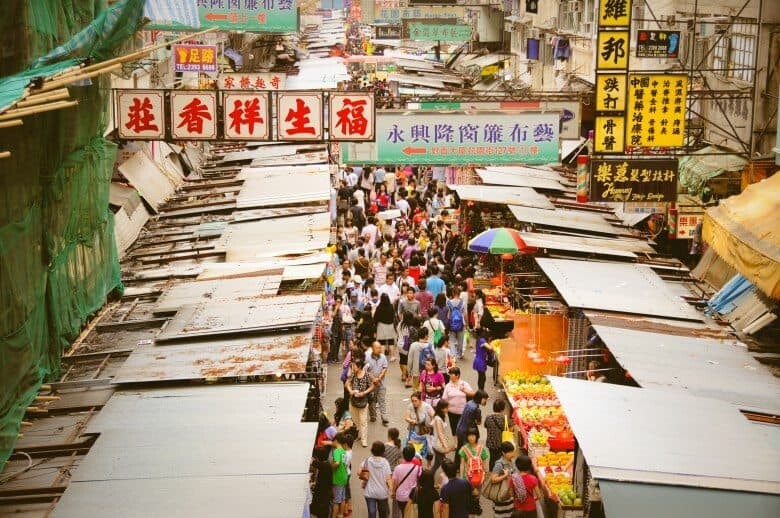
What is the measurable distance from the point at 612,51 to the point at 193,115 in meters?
6.07

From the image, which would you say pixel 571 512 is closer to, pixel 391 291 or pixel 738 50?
pixel 391 291

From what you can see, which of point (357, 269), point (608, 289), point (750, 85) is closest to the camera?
point (608, 289)

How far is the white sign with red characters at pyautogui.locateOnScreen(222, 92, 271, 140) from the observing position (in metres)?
15.0

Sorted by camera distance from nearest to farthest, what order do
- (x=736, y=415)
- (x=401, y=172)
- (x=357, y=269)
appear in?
(x=736, y=415)
(x=357, y=269)
(x=401, y=172)

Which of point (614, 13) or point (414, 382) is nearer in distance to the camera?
point (614, 13)

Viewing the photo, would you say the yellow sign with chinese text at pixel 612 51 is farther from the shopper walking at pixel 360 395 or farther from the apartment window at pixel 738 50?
the shopper walking at pixel 360 395

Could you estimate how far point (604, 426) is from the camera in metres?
9.63

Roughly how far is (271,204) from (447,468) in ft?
30.8

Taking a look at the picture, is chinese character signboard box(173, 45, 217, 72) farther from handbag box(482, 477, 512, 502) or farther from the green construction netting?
handbag box(482, 477, 512, 502)

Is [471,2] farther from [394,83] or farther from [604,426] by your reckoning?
→ [604,426]

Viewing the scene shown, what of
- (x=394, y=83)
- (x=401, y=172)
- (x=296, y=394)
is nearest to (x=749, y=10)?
(x=296, y=394)

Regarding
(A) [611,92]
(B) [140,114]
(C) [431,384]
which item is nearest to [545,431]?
(C) [431,384]

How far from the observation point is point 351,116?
594 inches

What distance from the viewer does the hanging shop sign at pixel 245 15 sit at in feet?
65.3
